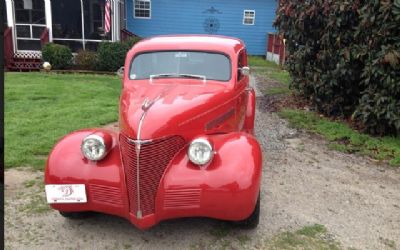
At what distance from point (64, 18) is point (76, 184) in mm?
15962

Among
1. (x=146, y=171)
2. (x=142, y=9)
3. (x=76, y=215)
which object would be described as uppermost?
(x=142, y=9)

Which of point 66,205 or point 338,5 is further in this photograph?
point 338,5

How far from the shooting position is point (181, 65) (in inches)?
192

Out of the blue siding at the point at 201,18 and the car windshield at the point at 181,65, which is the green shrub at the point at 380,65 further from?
the blue siding at the point at 201,18

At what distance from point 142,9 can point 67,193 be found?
19.6m

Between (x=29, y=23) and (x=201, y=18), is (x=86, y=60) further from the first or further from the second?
(x=201, y=18)

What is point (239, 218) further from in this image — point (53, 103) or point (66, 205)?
point (53, 103)

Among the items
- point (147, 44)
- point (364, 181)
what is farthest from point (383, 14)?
point (147, 44)

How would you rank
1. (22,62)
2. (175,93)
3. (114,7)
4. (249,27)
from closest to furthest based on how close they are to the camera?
(175,93) → (22,62) → (114,7) → (249,27)

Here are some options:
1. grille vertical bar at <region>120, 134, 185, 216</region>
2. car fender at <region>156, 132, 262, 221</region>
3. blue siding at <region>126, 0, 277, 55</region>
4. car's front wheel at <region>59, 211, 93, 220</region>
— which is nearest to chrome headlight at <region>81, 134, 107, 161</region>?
grille vertical bar at <region>120, 134, 185, 216</region>

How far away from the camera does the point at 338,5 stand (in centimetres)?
776

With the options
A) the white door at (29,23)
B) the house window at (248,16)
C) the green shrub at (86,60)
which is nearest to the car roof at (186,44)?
the green shrub at (86,60)

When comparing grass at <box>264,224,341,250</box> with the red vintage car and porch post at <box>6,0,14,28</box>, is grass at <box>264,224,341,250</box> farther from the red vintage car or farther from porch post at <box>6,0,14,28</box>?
porch post at <box>6,0,14,28</box>

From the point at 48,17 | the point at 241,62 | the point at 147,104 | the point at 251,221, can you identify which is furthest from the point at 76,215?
the point at 48,17
